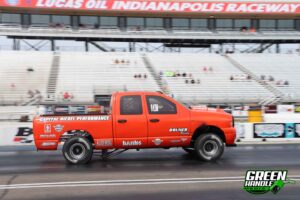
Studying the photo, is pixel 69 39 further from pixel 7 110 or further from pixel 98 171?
pixel 98 171

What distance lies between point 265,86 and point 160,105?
27778mm

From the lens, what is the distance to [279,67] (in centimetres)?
3912

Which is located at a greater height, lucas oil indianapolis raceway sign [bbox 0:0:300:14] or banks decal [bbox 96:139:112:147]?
lucas oil indianapolis raceway sign [bbox 0:0:300:14]

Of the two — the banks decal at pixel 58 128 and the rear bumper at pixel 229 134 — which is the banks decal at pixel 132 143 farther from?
the rear bumper at pixel 229 134

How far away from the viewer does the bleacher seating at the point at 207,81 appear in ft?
107

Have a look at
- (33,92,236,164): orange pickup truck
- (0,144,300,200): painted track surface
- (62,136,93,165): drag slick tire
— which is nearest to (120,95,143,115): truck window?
(33,92,236,164): orange pickup truck

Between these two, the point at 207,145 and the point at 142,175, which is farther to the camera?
the point at 207,145

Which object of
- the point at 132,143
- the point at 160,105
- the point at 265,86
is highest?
the point at 265,86

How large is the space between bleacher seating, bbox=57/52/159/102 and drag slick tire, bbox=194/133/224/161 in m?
21.8

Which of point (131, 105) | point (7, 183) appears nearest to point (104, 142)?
point (131, 105)

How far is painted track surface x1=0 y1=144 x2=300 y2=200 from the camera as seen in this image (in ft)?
21.6

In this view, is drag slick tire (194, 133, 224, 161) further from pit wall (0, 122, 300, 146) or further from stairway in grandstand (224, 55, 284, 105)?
stairway in grandstand (224, 55, 284, 105)

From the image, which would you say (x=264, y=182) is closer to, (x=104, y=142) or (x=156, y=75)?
(x=104, y=142)

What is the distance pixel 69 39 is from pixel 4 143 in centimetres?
2859
